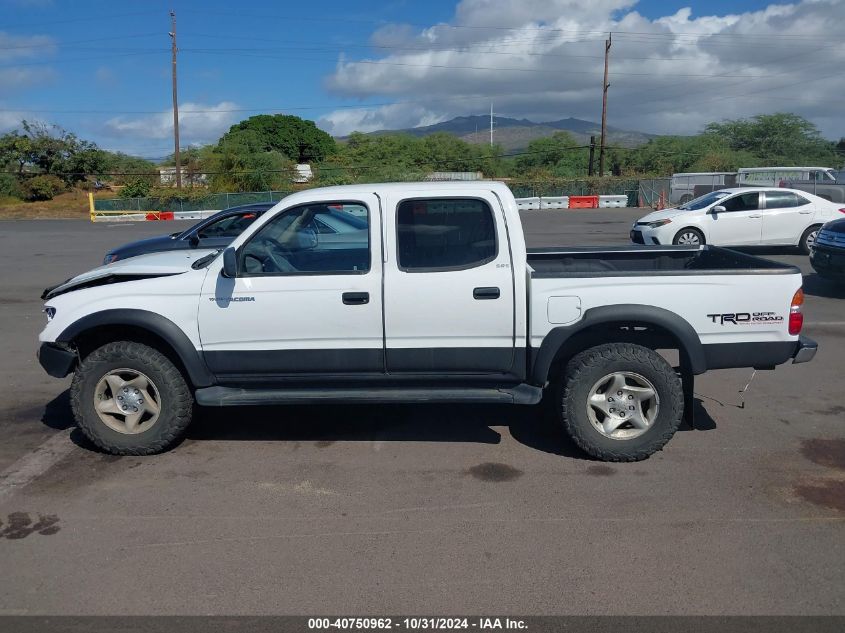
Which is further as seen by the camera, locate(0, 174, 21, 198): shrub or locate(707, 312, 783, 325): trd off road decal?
locate(0, 174, 21, 198): shrub

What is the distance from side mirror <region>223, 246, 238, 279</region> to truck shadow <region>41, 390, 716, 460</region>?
→ 144cm

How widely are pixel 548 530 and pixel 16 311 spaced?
1042cm

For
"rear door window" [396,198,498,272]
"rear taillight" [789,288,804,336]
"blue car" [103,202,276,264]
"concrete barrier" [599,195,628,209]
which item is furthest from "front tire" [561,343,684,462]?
"concrete barrier" [599,195,628,209]

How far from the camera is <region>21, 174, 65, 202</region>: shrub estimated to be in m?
57.4

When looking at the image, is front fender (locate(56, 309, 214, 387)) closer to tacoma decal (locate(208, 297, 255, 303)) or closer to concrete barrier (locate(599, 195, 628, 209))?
tacoma decal (locate(208, 297, 255, 303))

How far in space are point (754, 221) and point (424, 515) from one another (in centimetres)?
1483

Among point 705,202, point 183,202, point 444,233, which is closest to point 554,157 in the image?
point 183,202

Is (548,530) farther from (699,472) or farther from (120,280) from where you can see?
(120,280)

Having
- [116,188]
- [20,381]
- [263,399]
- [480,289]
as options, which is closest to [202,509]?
[263,399]

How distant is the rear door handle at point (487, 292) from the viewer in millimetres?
5258

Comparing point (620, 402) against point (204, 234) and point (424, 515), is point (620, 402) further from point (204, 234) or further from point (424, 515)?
point (204, 234)

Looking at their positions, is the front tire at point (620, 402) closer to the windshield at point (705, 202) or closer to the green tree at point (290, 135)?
the windshield at point (705, 202)

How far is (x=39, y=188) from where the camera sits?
188 ft

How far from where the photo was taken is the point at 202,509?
484cm
